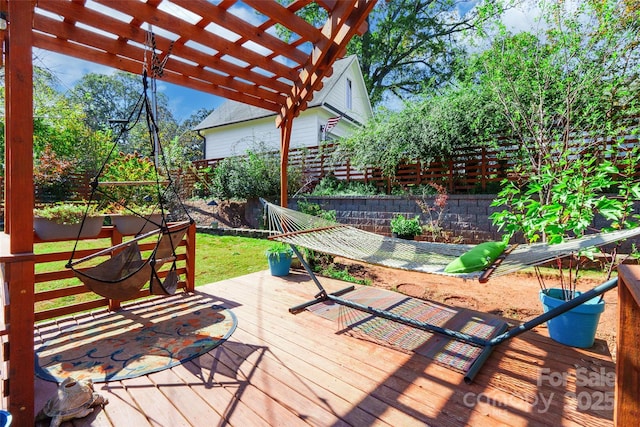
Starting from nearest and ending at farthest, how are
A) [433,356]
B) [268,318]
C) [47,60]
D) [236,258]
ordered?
[433,356] < [268,318] < [236,258] < [47,60]

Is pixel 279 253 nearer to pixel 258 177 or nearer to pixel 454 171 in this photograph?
pixel 454 171

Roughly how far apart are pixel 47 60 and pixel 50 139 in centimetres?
434

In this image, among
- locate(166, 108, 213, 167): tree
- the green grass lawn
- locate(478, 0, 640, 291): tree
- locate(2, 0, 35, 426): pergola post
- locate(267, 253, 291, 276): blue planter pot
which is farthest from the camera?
locate(166, 108, 213, 167): tree

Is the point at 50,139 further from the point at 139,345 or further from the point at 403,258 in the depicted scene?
the point at 403,258

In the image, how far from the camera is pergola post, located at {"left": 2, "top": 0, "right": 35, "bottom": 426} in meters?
1.35

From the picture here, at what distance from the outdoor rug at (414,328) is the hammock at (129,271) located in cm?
127

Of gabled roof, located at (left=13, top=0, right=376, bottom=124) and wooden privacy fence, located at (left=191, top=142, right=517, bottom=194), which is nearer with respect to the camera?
gabled roof, located at (left=13, top=0, right=376, bottom=124)

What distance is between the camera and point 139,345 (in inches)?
84.0

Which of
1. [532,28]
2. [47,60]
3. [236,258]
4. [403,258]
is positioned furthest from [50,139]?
[532,28]

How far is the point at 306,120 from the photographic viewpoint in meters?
9.72

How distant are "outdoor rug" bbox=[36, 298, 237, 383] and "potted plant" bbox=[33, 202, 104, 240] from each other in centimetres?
74

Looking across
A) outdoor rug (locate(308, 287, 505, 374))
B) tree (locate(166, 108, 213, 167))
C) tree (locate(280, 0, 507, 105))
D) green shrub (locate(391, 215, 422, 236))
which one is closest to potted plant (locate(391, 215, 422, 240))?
green shrub (locate(391, 215, 422, 236))

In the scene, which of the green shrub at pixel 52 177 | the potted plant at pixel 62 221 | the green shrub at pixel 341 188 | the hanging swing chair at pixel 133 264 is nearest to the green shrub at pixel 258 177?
the green shrub at pixel 341 188

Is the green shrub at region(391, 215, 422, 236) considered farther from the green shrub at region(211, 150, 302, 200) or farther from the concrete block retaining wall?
the green shrub at region(211, 150, 302, 200)
